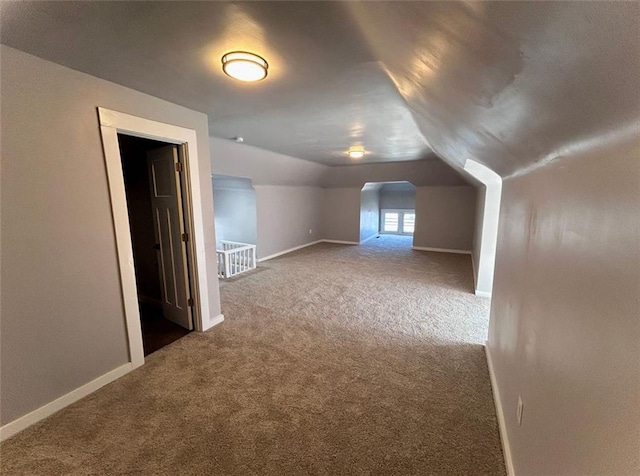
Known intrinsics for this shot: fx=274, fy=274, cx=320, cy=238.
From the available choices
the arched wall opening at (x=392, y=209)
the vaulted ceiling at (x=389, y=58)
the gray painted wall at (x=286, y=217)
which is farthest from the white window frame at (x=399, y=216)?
the vaulted ceiling at (x=389, y=58)

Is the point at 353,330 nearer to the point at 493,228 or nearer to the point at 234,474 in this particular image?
the point at 234,474

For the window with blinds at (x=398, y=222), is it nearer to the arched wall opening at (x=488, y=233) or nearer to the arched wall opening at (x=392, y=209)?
the arched wall opening at (x=392, y=209)

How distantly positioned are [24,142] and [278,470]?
2.31 meters

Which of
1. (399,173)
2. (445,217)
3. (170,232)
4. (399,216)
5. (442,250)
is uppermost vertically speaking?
(399,173)

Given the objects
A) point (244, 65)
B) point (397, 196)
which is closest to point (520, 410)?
point (244, 65)

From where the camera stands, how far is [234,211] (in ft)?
22.5

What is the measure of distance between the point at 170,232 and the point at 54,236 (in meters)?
1.10

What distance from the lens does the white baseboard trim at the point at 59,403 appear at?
161 cm

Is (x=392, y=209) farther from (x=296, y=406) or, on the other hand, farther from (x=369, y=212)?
(x=296, y=406)

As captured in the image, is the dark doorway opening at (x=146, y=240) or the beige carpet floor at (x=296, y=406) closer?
the beige carpet floor at (x=296, y=406)

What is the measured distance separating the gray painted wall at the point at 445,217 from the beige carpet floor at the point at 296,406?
3821 millimetres

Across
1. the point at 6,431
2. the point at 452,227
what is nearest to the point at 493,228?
the point at 452,227

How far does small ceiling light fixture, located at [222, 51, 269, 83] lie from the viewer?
1535 mm

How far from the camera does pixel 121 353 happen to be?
7.06ft
